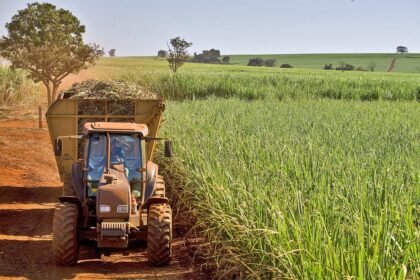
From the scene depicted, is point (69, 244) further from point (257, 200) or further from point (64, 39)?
point (64, 39)

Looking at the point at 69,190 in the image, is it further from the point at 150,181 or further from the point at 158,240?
the point at 158,240

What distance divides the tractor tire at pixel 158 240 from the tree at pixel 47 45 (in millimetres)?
18091

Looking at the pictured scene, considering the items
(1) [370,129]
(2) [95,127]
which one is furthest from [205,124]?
(2) [95,127]

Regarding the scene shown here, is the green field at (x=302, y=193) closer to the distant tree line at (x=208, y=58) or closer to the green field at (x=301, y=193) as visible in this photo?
the green field at (x=301, y=193)

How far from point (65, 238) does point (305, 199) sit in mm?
3179

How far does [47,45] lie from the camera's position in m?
25.7

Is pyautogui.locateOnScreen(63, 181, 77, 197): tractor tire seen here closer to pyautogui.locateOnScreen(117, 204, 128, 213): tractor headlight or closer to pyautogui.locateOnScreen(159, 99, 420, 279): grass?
pyautogui.locateOnScreen(117, 204, 128, 213): tractor headlight

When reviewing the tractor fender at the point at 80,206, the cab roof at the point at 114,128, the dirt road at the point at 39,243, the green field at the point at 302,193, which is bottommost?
the dirt road at the point at 39,243

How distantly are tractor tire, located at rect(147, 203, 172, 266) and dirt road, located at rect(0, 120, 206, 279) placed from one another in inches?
4.9

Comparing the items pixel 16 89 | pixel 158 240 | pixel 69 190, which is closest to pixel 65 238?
pixel 158 240

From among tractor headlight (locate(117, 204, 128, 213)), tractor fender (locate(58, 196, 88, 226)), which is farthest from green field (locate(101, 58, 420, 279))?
tractor fender (locate(58, 196, 88, 226))

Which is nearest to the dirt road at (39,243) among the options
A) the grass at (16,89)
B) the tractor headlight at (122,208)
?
the tractor headlight at (122,208)

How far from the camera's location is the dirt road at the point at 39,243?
7930 millimetres

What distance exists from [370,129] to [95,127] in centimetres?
589
